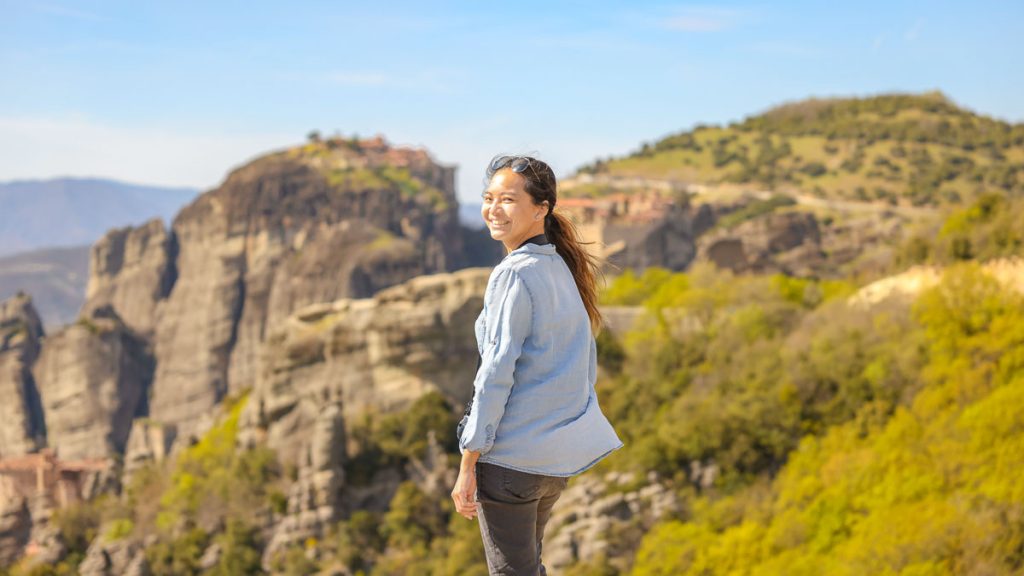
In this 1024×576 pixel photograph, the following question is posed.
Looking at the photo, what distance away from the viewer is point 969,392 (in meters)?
24.0

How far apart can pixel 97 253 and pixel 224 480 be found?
64394mm

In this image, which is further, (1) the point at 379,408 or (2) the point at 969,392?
(1) the point at 379,408

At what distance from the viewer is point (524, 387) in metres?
4.35

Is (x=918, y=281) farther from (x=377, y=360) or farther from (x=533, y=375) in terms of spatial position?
(x=533, y=375)

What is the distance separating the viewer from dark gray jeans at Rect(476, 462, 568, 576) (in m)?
4.38

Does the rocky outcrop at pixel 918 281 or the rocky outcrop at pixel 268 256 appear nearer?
the rocky outcrop at pixel 918 281

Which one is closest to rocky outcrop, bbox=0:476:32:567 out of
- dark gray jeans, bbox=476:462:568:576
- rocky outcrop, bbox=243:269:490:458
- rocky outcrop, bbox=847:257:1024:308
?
rocky outcrop, bbox=243:269:490:458

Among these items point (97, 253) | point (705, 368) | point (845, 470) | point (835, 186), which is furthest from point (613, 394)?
point (97, 253)

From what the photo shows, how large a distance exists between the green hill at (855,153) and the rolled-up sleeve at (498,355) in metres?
73.8

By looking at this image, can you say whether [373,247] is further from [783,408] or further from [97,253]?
[783,408]

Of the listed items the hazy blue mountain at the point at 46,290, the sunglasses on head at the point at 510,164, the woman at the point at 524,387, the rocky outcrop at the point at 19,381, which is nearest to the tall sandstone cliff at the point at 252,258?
the rocky outcrop at the point at 19,381

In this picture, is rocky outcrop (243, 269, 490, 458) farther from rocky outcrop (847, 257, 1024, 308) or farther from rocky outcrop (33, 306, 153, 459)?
rocky outcrop (33, 306, 153, 459)

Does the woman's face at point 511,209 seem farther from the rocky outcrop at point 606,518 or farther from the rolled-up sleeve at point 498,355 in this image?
the rocky outcrop at point 606,518

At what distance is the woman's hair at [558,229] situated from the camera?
4586mm
